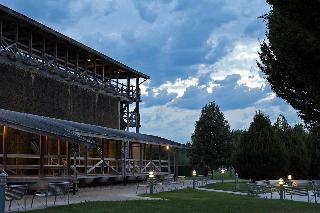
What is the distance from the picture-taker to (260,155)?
110 ft

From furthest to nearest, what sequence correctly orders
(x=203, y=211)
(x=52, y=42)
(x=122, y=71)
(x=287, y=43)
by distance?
1. (x=122, y=71)
2. (x=52, y=42)
3. (x=203, y=211)
4. (x=287, y=43)

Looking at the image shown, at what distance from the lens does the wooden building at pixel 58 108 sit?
2392 centimetres

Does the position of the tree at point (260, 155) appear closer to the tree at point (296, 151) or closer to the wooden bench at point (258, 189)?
the tree at point (296, 151)

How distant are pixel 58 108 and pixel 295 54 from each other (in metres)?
23.0

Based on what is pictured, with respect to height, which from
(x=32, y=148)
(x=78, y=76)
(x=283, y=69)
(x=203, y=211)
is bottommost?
(x=203, y=211)

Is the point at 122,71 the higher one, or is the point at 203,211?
the point at 122,71

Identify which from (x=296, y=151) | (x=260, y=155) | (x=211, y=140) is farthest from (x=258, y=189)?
(x=211, y=140)

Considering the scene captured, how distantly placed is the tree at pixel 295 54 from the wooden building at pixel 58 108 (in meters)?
9.99

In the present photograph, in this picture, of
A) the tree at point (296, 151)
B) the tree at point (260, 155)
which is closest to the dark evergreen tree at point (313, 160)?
the tree at point (296, 151)

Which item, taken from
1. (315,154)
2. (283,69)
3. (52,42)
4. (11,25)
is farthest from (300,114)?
(315,154)

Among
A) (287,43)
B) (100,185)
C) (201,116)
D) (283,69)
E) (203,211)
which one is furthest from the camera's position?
(201,116)

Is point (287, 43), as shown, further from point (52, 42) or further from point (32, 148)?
point (52, 42)

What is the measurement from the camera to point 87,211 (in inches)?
600

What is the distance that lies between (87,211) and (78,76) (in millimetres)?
21320
